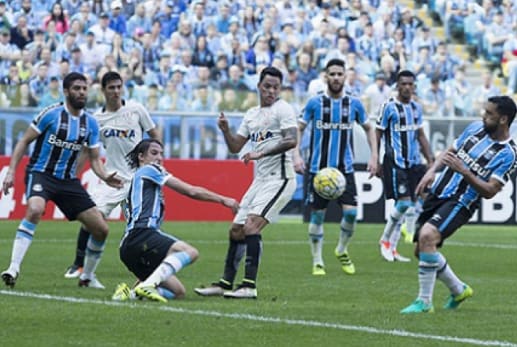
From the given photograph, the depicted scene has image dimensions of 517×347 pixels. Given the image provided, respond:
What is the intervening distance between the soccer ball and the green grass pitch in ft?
3.07

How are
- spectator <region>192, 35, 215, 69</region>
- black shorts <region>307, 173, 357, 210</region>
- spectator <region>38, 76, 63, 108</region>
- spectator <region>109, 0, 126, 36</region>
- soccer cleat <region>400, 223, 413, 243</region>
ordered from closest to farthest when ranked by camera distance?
black shorts <region>307, 173, 357, 210</region> → soccer cleat <region>400, 223, 413, 243</region> → spectator <region>38, 76, 63, 108</region> → spectator <region>192, 35, 215, 69</region> → spectator <region>109, 0, 126, 36</region>

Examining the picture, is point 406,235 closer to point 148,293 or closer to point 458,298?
point 458,298

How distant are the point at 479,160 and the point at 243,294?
264 cm

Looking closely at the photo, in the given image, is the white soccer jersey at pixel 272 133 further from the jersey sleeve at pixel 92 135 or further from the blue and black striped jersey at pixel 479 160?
the blue and black striped jersey at pixel 479 160

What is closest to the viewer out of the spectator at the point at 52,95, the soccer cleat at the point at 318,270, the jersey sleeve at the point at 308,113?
the soccer cleat at the point at 318,270

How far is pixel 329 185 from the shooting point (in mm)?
16625

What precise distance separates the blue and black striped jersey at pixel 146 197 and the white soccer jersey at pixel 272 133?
1638 mm

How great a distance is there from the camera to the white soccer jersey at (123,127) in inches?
626

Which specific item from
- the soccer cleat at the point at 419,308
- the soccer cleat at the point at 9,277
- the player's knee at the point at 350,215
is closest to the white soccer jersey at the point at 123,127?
the soccer cleat at the point at 9,277

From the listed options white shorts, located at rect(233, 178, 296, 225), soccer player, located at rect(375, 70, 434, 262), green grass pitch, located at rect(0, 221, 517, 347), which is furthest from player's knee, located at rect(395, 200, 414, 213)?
white shorts, located at rect(233, 178, 296, 225)

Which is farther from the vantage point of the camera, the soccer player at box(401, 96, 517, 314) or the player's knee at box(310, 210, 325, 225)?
the player's knee at box(310, 210, 325, 225)

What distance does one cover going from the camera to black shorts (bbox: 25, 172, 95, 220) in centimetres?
1409

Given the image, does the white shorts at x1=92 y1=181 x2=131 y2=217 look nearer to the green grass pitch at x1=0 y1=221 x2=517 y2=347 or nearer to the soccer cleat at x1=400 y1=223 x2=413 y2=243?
the green grass pitch at x1=0 y1=221 x2=517 y2=347

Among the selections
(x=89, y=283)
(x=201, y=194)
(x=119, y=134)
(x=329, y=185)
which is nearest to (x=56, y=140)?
(x=89, y=283)
